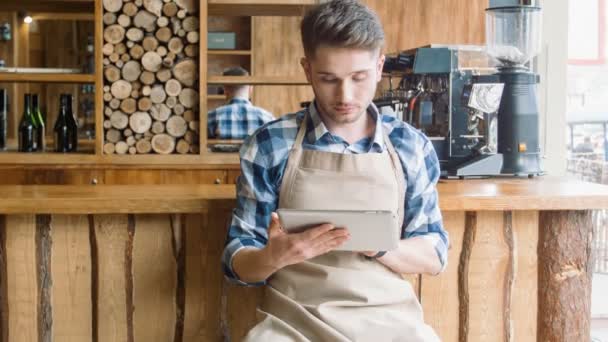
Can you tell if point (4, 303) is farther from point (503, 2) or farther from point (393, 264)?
point (503, 2)

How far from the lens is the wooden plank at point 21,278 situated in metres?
2.27

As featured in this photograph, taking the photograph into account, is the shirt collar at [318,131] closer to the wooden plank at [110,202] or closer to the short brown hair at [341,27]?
the short brown hair at [341,27]

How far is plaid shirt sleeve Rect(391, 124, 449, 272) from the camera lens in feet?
6.77

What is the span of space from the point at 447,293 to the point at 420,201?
0.48 metres

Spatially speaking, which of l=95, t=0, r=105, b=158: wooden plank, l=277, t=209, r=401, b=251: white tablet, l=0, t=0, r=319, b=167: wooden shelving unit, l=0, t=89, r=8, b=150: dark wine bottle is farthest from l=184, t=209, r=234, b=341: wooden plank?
l=0, t=89, r=8, b=150: dark wine bottle

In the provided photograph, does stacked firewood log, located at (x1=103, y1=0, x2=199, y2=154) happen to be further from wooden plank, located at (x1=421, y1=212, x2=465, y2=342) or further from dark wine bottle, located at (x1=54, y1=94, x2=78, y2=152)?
wooden plank, located at (x1=421, y1=212, x2=465, y2=342)

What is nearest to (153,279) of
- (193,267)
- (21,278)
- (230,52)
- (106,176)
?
(193,267)

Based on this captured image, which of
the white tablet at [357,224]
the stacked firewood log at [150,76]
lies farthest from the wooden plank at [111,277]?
the stacked firewood log at [150,76]

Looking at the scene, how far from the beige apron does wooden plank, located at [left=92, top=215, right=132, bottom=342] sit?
0.50 meters

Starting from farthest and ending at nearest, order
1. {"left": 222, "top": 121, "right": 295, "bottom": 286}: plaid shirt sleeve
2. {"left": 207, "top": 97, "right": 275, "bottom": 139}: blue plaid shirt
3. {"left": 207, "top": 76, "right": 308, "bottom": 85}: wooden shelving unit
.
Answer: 1. {"left": 207, "top": 97, "right": 275, "bottom": 139}: blue plaid shirt
2. {"left": 207, "top": 76, "right": 308, "bottom": 85}: wooden shelving unit
3. {"left": 222, "top": 121, "right": 295, "bottom": 286}: plaid shirt sleeve

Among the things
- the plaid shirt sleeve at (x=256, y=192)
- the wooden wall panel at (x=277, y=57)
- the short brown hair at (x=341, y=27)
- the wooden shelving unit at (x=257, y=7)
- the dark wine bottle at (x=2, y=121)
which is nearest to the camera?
the short brown hair at (x=341, y=27)

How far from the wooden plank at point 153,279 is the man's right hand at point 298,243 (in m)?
0.53

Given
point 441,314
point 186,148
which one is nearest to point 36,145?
point 186,148

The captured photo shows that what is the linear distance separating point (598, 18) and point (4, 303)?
12.1 feet
